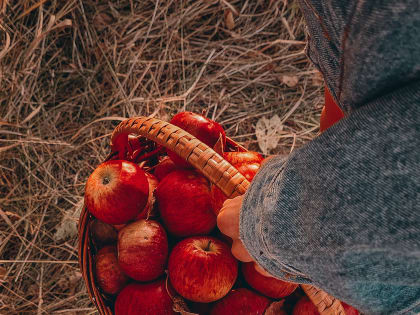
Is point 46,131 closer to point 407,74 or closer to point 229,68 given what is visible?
point 229,68

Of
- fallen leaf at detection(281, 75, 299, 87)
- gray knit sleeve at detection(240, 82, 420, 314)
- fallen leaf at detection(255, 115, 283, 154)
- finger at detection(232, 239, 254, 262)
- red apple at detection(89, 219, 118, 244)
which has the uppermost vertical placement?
gray knit sleeve at detection(240, 82, 420, 314)

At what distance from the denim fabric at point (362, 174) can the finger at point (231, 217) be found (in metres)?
0.23

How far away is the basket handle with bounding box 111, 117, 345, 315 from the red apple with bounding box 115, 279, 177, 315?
0.32m

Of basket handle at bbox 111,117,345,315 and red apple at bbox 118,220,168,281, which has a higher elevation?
basket handle at bbox 111,117,345,315

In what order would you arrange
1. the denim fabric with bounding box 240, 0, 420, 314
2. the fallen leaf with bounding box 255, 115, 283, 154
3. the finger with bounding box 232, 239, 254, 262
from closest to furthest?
1. the denim fabric with bounding box 240, 0, 420, 314
2. the finger with bounding box 232, 239, 254, 262
3. the fallen leaf with bounding box 255, 115, 283, 154

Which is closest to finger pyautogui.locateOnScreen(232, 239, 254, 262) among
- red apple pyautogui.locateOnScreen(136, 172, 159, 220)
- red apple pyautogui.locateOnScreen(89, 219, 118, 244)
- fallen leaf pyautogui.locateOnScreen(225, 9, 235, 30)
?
red apple pyautogui.locateOnScreen(136, 172, 159, 220)

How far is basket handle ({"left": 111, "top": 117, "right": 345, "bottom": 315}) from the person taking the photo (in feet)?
2.64

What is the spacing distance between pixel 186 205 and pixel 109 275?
0.91 feet

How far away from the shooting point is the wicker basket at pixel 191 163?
0.81 metres

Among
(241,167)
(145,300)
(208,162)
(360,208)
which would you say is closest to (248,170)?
(241,167)

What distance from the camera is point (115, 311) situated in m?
0.97

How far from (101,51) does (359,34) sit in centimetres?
160

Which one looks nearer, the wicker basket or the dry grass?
the wicker basket

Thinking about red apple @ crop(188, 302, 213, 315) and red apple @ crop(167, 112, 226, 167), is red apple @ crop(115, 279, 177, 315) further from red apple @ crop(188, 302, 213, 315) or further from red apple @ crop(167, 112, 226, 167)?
red apple @ crop(167, 112, 226, 167)
